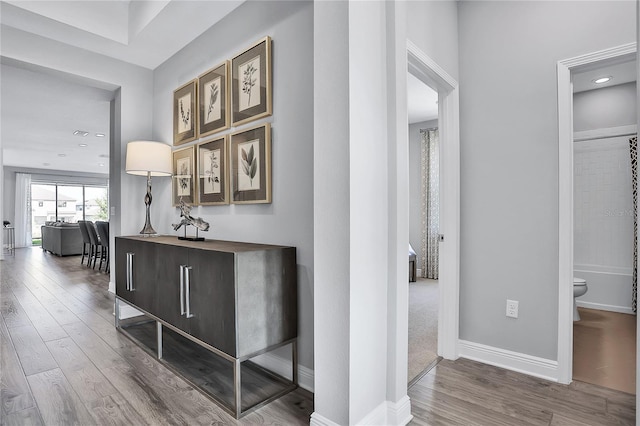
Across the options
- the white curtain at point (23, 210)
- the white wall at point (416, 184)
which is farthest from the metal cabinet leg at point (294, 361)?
the white curtain at point (23, 210)

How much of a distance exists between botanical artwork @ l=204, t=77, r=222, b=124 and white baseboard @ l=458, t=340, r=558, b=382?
2.52 m

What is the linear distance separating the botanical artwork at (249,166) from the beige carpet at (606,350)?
2.40m

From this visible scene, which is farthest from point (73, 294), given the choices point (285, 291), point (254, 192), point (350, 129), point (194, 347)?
point (350, 129)

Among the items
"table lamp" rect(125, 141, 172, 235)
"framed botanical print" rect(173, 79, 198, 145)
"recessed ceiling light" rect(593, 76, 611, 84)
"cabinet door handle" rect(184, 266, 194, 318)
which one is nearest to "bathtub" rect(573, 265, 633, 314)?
"recessed ceiling light" rect(593, 76, 611, 84)

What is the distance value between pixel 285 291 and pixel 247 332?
31 cm

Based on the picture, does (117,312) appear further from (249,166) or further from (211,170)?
(249,166)

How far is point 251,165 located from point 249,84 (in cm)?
57

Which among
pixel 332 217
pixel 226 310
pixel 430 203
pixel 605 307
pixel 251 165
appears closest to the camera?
pixel 332 217

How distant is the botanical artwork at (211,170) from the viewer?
2633 millimetres

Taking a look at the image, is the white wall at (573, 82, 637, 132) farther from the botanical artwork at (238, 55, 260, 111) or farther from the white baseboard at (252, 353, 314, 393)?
the white baseboard at (252, 353, 314, 393)

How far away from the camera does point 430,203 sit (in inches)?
221

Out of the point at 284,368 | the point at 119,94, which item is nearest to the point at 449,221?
the point at 284,368

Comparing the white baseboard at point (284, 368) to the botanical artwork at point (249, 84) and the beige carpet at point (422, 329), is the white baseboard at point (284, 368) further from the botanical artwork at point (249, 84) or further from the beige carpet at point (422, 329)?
the botanical artwork at point (249, 84)

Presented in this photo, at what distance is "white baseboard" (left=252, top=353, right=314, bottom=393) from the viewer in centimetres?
193
